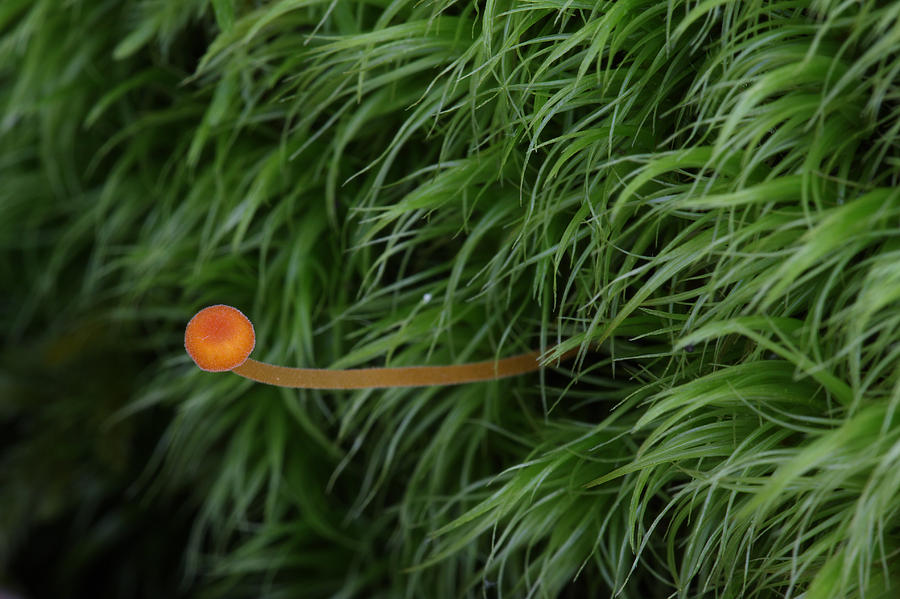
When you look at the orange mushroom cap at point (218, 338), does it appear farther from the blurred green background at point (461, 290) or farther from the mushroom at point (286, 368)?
the blurred green background at point (461, 290)

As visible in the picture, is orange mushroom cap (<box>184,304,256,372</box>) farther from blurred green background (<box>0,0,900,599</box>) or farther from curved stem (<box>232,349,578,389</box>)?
blurred green background (<box>0,0,900,599</box>)

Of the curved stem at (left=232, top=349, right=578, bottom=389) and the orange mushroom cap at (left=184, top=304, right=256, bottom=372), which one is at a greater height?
the orange mushroom cap at (left=184, top=304, right=256, bottom=372)

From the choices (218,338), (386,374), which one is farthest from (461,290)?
(218,338)

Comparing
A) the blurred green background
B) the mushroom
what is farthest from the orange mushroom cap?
the blurred green background

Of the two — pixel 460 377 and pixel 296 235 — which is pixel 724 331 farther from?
pixel 296 235

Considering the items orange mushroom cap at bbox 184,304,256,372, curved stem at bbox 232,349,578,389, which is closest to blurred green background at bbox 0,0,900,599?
curved stem at bbox 232,349,578,389

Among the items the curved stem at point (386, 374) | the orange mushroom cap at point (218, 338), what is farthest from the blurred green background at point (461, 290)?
the orange mushroom cap at point (218, 338)
